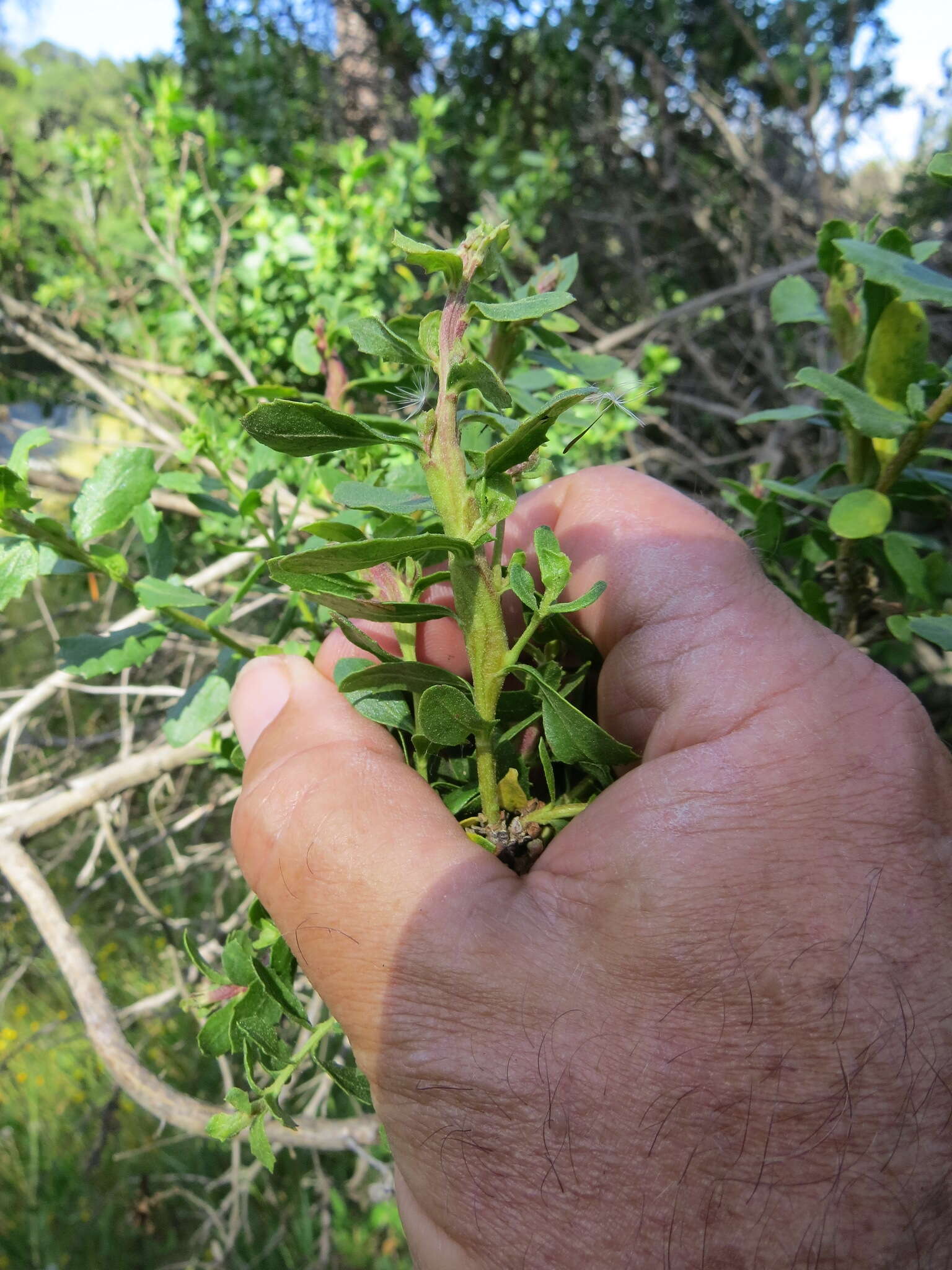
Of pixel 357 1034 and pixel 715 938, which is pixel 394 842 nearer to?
pixel 357 1034

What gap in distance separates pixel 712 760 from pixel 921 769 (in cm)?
18

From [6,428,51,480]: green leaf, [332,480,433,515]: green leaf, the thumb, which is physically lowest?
the thumb

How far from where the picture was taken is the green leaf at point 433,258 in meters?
0.71

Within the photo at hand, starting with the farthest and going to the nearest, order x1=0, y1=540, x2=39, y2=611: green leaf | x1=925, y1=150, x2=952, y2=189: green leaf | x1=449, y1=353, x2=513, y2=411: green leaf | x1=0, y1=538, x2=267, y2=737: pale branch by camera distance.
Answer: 1. x1=0, y1=538, x2=267, y2=737: pale branch
2. x1=0, y1=540, x2=39, y2=611: green leaf
3. x1=925, y1=150, x2=952, y2=189: green leaf
4. x1=449, y1=353, x2=513, y2=411: green leaf

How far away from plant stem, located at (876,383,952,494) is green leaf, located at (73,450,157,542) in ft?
2.85

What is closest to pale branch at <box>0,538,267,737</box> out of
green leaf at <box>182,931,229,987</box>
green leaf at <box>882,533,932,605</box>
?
green leaf at <box>182,931,229,987</box>

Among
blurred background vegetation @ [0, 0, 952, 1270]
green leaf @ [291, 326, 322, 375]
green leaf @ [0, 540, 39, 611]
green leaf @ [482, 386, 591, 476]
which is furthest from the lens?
blurred background vegetation @ [0, 0, 952, 1270]

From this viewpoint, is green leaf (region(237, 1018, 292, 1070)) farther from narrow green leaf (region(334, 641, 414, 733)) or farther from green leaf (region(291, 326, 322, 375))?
green leaf (region(291, 326, 322, 375))

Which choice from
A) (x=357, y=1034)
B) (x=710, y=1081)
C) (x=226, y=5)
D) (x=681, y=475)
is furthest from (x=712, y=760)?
(x=226, y=5)

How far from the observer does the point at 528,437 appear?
69cm

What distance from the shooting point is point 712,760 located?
79cm

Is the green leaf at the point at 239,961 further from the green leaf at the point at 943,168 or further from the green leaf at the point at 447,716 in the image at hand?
the green leaf at the point at 943,168

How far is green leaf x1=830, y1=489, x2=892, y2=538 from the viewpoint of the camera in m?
0.98

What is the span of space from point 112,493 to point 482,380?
1.69 ft
